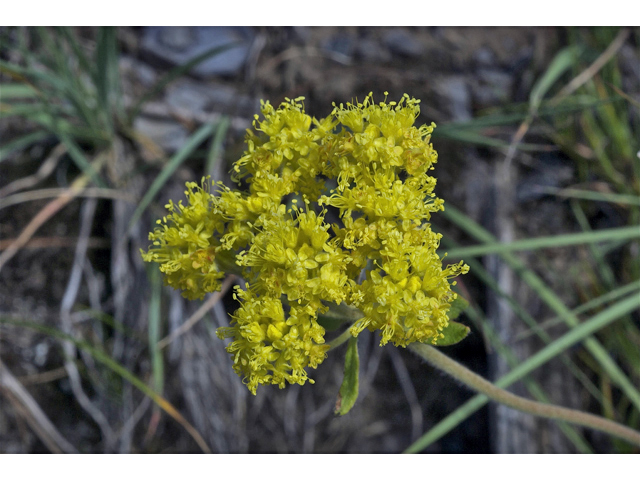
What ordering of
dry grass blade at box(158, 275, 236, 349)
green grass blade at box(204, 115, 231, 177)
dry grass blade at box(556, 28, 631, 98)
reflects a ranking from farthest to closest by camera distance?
1. dry grass blade at box(556, 28, 631, 98)
2. green grass blade at box(204, 115, 231, 177)
3. dry grass blade at box(158, 275, 236, 349)

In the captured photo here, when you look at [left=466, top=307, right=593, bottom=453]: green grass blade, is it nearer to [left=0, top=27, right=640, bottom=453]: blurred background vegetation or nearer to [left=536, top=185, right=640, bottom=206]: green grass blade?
[left=0, top=27, right=640, bottom=453]: blurred background vegetation

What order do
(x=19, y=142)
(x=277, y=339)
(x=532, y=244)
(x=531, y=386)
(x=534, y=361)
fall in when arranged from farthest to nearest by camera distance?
(x=19, y=142) → (x=531, y=386) → (x=532, y=244) → (x=534, y=361) → (x=277, y=339)

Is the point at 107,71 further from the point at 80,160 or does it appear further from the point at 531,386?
the point at 531,386

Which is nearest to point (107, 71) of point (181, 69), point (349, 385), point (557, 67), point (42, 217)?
point (181, 69)

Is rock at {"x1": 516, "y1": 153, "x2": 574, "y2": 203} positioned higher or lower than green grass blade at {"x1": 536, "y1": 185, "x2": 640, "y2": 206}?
higher

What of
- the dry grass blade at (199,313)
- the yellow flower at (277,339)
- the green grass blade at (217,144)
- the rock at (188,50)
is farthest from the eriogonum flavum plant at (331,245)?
the rock at (188,50)

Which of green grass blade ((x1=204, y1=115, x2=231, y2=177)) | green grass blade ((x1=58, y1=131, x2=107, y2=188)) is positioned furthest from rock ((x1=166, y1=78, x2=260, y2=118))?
green grass blade ((x1=58, y1=131, x2=107, y2=188))

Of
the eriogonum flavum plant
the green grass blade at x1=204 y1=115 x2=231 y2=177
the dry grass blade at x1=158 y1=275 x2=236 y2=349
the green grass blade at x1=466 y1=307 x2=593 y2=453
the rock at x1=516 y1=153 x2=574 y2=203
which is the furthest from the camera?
the rock at x1=516 y1=153 x2=574 y2=203

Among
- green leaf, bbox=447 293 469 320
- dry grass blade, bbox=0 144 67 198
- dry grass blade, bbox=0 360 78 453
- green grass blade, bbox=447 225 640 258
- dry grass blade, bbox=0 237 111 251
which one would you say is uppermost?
dry grass blade, bbox=0 144 67 198
